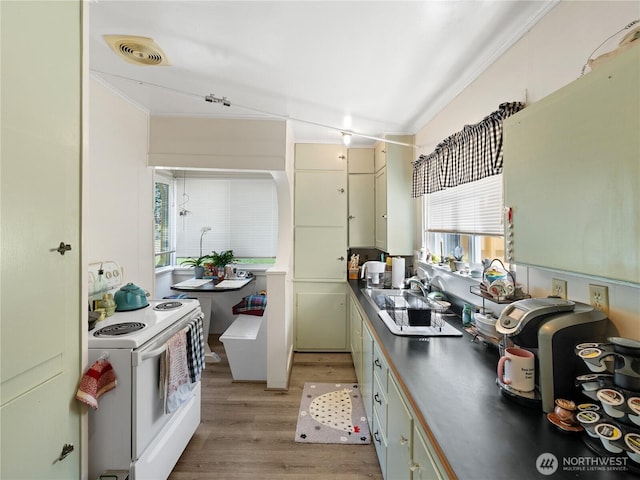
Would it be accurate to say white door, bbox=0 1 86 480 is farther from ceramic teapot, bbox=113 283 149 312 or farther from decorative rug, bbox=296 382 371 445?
decorative rug, bbox=296 382 371 445

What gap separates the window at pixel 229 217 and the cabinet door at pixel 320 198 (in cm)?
115

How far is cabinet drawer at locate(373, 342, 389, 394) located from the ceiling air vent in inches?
86.3

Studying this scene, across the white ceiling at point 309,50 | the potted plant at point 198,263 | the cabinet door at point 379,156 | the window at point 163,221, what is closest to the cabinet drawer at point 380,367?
the white ceiling at point 309,50

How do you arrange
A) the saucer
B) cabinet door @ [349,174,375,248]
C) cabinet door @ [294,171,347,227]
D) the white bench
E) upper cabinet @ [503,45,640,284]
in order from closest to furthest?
upper cabinet @ [503,45,640,284]
the saucer
the white bench
cabinet door @ [294,171,347,227]
cabinet door @ [349,174,375,248]

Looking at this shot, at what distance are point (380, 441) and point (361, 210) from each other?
2.43 metres

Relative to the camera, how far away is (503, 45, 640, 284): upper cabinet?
72 centimetres

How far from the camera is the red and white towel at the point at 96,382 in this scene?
121cm

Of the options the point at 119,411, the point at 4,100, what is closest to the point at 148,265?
the point at 119,411

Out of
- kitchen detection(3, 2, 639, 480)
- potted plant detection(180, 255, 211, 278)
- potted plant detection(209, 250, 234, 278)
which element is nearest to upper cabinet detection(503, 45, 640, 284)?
kitchen detection(3, 2, 639, 480)

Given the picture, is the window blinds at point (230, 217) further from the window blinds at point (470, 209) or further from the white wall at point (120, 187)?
the window blinds at point (470, 209)

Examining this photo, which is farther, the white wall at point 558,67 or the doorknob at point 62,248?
the doorknob at point 62,248

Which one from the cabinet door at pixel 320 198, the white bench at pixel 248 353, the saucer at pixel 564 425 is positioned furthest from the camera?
the cabinet door at pixel 320 198

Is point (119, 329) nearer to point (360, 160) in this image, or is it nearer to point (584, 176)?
point (584, 176)

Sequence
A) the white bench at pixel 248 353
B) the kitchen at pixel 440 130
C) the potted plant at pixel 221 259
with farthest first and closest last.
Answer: the potted plant at pixel 221 259, the white bench at pixel 248 353, the kitchen at pixel 440 130
